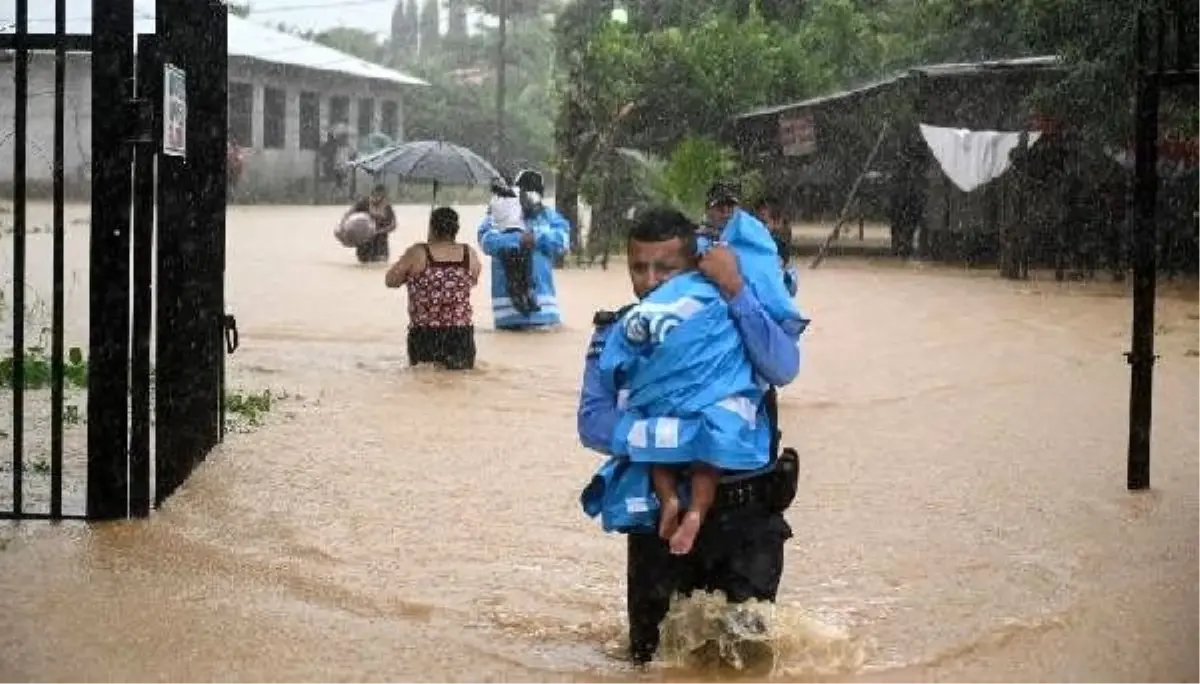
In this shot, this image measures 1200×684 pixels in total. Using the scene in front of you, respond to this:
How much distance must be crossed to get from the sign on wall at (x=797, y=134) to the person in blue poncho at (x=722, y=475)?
24336mm

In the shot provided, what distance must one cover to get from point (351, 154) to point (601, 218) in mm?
22593

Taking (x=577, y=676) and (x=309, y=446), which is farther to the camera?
(x=309, y=446)

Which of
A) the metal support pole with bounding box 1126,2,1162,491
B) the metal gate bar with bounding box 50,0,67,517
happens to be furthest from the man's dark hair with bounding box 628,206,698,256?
the metal support pole with bounding box 1126,2,1162,491

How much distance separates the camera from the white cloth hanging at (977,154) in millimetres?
24000

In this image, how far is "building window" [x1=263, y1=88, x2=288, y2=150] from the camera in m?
46.6

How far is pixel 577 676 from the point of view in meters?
5.37

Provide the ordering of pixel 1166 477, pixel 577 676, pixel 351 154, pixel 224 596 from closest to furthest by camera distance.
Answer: pixel 577 676 < pixel 224 596 < pixel 1166 477 < pixel 351 154

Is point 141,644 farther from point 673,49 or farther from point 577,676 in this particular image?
point 673,49

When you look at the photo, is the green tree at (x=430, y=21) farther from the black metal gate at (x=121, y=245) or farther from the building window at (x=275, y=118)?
the black metal gate at (x=121, y=245)

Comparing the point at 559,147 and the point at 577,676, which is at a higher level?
the point at 559,147

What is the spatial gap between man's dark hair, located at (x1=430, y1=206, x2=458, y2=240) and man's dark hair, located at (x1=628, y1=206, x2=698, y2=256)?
772 centimetres

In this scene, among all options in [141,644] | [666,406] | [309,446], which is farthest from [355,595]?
[309,446]

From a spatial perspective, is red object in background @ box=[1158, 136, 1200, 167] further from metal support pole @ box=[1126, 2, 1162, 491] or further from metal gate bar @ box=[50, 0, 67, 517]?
metal gate bar @ box=[50, 0, 67, 517]

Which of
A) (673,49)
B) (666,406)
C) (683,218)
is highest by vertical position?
(673,49)
